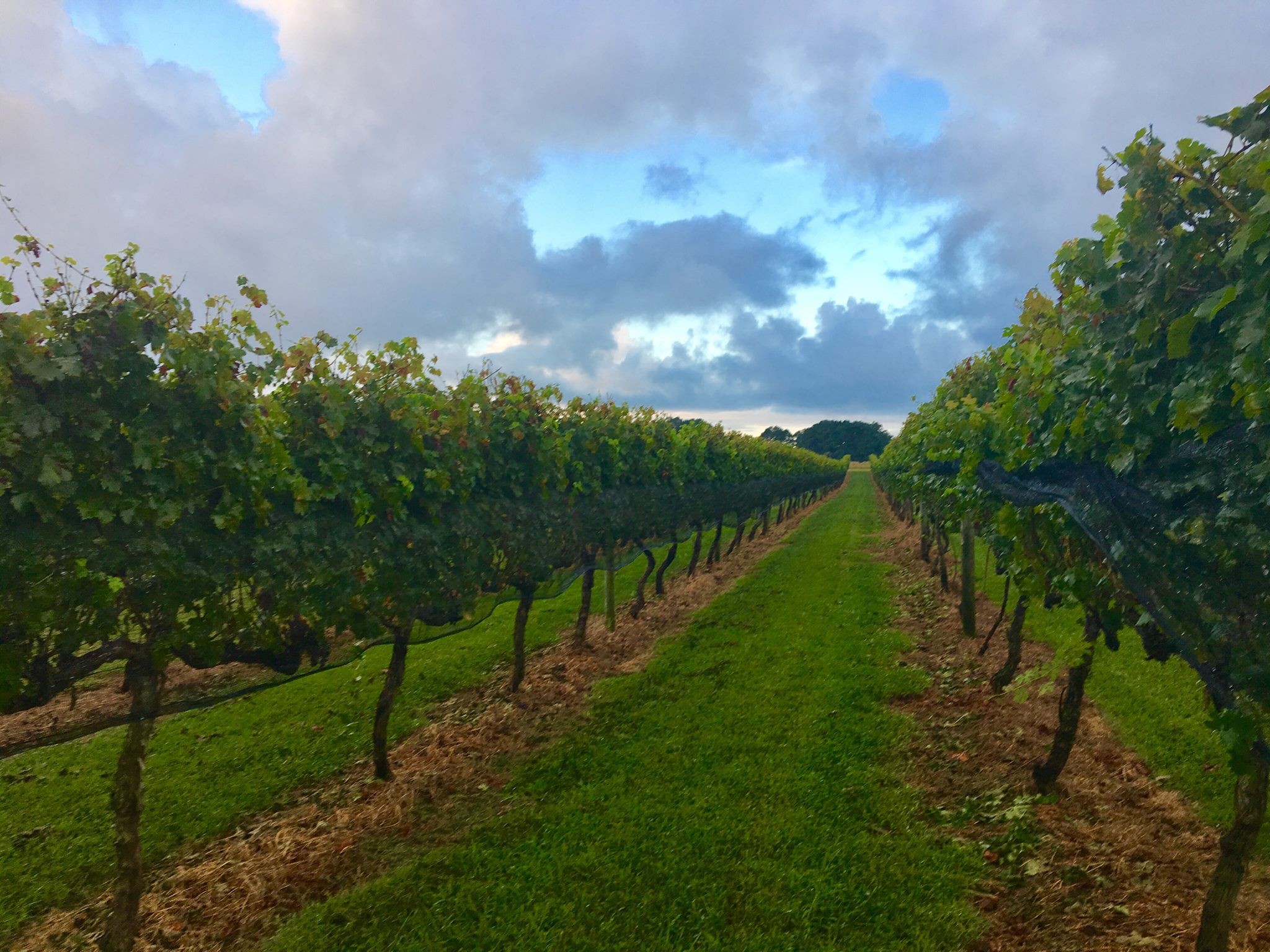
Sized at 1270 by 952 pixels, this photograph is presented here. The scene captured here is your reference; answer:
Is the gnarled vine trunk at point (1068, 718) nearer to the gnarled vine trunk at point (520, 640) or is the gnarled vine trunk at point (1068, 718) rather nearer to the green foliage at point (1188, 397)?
the green foliage at point (1188, 397)

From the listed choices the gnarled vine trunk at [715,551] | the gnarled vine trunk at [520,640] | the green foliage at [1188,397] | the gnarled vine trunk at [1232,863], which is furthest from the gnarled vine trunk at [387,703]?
the gnarled vine trunk at [715,551]

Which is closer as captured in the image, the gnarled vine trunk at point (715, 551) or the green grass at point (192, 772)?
the green grass at point (192, 772)

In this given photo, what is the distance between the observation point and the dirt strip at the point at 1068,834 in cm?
451

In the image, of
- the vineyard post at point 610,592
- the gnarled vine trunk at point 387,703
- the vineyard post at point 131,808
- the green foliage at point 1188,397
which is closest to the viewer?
the green foliage at point 1188,397

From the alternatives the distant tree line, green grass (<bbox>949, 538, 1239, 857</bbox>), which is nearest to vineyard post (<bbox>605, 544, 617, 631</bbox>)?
green grass (<bbox>949, 538, 1239, 857</bbox>)

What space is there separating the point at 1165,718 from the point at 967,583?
13.4ft

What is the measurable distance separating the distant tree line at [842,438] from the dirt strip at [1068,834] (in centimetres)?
15975

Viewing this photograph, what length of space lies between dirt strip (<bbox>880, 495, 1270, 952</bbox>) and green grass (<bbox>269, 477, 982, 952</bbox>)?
0.32 m

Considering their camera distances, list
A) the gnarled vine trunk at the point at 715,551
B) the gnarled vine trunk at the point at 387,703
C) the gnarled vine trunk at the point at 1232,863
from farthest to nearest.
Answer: the gnarled vine trunk at the point at 715,551 → the gnarled vine trunk at the point at 387,703 → the gnarled vine trunk at the point at 1232,863

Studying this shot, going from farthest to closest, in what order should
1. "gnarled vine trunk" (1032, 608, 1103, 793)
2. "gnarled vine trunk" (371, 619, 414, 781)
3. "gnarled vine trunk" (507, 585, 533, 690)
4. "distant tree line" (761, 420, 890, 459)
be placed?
"distant tree line" (761, 420, 890, 459) < "gnarled vine trunk" (507, 585, 533, 690) < "gnarled vine trunk" (371, 619, 414, 781) < "gnarled vine trunk" (1032, 608, 1103, 793)

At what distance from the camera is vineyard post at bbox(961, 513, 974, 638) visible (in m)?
11.4

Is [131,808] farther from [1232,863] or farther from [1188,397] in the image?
[1232,863]

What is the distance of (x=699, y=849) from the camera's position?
18.7 ft

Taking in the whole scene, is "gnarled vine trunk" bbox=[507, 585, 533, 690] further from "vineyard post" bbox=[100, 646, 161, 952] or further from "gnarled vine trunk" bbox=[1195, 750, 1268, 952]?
"gnarled vine trunk" bbox=[1195, 750, 1268, 952]
